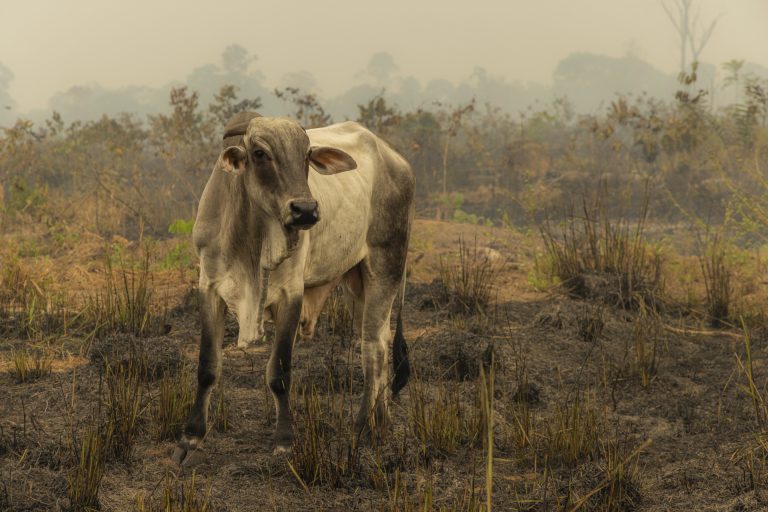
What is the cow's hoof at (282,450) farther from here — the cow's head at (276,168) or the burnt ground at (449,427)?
the cow's head at (276,168)

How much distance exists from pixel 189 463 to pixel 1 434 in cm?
78

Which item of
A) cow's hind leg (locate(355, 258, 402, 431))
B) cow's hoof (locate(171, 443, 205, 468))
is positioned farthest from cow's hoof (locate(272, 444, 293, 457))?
cow's hind leg (locate(355, 258, 402, 431))

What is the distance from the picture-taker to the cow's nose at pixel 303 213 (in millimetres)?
3293

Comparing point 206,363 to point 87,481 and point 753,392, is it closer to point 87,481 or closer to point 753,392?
point 87,481

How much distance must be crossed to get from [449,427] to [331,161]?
1291 mm

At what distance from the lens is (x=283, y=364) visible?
3791 mm

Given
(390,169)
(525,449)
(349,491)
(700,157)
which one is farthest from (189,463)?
(700,157)

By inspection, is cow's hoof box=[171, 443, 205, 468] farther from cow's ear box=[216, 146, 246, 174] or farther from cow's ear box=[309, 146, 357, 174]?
cow's ear box=[309, 146, 357, 174]

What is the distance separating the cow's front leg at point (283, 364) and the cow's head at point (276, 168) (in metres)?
0.47

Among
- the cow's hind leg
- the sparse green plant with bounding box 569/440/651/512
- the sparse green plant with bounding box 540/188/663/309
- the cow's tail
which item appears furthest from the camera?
the sparse green plant with bounding box 540/188/663/309

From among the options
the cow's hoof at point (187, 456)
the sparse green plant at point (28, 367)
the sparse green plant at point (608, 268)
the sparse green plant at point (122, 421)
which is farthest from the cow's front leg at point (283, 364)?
the sparse green plant at point (608, 268)

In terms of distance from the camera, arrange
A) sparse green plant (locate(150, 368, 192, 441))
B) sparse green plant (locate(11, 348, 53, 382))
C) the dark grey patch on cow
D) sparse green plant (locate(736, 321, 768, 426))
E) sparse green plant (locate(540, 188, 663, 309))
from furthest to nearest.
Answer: sparse green plant (locate(540, 188, 663, 309)), sparse green plant (locate(11, 348, 53, 382)), sparse green plant (locate(150, 368, 192, 441)), the dark grey patch on cow, sparse green plant (locate(736, 321, 768, 426))

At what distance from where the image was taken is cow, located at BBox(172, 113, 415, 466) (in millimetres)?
3469

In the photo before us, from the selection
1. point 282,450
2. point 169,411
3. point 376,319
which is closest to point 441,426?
point 282,450
